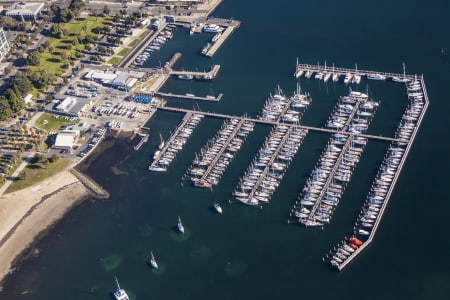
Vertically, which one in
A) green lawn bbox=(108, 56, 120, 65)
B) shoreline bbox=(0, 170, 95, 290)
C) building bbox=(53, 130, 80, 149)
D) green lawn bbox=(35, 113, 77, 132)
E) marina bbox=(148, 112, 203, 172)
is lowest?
shoreline bbox=(0, 170, 95, 290)

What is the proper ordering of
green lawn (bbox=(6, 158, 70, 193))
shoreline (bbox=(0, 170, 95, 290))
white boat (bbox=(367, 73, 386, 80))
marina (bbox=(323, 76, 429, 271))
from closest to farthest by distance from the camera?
marina (bbox=(323, 76, 429, 271)), shoreline (bbox=(0, 170, 95, 290)), green lawn (bbox=(6, 158, 70, 193)), white boat (bbox=(367, 73, 386, 80))

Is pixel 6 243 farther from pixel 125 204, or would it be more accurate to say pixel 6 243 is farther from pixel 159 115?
pixel 159 115

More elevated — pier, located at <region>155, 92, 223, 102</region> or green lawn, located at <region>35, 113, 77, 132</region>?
pier, located at <region>155, 92, 223, 102</region>

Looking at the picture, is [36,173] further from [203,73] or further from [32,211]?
[203,73]

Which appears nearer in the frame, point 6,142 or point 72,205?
point 72,205

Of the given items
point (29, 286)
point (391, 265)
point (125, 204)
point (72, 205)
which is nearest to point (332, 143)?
point (391, 265)

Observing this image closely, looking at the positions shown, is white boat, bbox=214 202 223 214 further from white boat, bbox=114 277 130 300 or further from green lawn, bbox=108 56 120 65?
green lawn, bbox=108 56 120 65

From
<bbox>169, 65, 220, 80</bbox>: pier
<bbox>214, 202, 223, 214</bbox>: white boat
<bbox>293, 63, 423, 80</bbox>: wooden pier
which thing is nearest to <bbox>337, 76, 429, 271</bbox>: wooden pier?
<bbox>293, 63, 423, 80</bbox>: wooden pier
